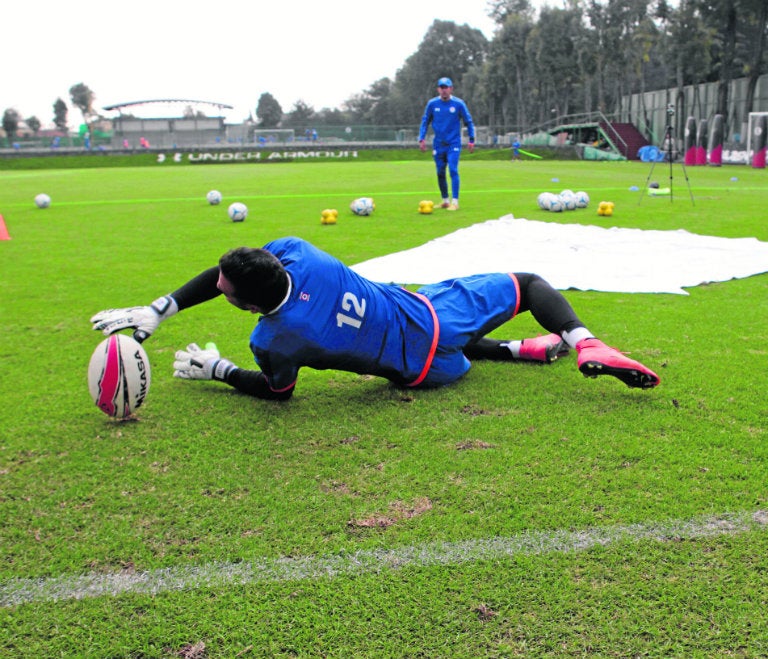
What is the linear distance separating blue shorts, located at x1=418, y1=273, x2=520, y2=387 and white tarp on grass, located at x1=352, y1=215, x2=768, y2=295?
8.25 feet

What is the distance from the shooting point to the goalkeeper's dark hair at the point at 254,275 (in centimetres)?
339

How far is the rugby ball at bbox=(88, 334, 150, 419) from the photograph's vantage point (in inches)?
149

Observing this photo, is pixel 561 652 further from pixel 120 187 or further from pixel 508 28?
pixel 508 28

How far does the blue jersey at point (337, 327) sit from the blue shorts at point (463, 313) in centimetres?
9

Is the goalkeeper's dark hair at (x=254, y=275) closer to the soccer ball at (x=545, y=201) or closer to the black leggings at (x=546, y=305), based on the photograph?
the black leggings at (x=546, y=305)

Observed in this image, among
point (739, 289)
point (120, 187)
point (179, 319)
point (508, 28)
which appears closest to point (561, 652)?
point (179, 319)

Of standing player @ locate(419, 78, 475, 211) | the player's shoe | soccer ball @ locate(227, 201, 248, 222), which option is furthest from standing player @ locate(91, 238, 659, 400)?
standing player @ locate(419, 78, 475, 211)

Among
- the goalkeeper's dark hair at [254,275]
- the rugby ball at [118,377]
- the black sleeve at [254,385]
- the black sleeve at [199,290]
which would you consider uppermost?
the goalkeeper's dark hair at [254,275]

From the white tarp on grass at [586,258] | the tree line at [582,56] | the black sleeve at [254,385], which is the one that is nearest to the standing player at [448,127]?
the white tarp on grass at [586,258]

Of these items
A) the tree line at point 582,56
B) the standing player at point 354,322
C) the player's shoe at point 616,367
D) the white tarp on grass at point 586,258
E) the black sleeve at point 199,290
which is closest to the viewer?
the standing player at point 354,322

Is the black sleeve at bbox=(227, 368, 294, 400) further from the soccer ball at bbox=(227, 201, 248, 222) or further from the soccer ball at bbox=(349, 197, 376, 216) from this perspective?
the soccer ball at bbox=(349, 197, 376, 216)

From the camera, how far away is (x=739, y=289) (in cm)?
657

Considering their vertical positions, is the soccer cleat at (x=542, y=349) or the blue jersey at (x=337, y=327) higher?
the blue jersey at (x=337, y=327)

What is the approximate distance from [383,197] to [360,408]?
12.9m
